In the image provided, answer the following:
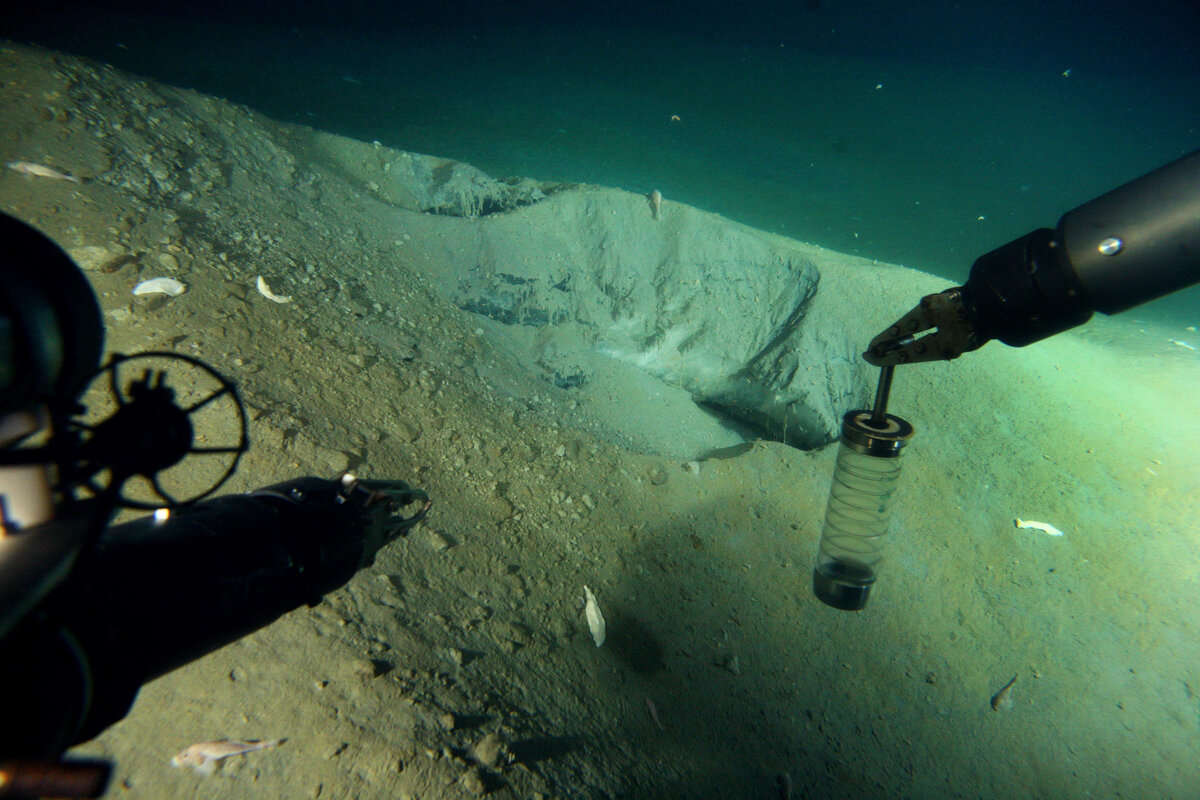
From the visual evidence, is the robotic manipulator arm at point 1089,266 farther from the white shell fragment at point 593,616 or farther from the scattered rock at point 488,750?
the scattered rock at point 488,750

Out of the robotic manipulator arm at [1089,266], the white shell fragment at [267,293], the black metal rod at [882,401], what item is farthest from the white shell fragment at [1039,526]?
the white shell fragment at [267,293]

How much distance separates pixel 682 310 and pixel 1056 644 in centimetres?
336

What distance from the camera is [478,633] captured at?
1803 mm

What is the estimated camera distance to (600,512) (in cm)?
257

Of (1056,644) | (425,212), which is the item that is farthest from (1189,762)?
(425,212)

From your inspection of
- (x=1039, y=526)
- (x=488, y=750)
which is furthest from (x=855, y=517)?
(x=1039, y=526)

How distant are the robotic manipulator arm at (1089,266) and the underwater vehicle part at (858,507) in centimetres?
40

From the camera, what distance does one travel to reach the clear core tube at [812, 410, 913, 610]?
1920 mm

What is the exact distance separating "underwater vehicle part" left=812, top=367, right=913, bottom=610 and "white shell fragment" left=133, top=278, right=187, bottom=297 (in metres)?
3.20

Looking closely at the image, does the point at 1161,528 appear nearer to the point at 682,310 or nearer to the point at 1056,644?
the point at 1056,644

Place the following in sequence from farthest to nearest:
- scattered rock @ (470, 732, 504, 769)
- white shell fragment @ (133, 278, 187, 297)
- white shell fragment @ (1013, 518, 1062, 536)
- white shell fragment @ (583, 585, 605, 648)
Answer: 1. white shell fragment @ (1013, 518, 1062, 536)
2. white shell fragment @ (133, 278, 187, 297)
3. white shell fragment @ (583, 585, 605, 648)
4. scattered rock @ (470, 732, 504, 769)

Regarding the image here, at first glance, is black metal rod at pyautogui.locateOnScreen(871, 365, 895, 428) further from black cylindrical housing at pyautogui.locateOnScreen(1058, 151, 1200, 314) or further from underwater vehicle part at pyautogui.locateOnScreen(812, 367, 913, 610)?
black cylindrical housing at pyautogui.locateOnScreen(1058, 151, 1200, 314)

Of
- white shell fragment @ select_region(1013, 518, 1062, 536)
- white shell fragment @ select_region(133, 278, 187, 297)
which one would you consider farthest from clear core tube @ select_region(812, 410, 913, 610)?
white shell fragment @ select_region(133, 278, 187, 297)

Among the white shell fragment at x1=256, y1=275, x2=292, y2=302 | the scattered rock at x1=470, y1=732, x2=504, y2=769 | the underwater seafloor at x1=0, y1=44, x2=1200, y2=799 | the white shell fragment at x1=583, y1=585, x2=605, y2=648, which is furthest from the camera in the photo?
the white shell fragment at x1=256, y1=275, x2=292, y2=302
